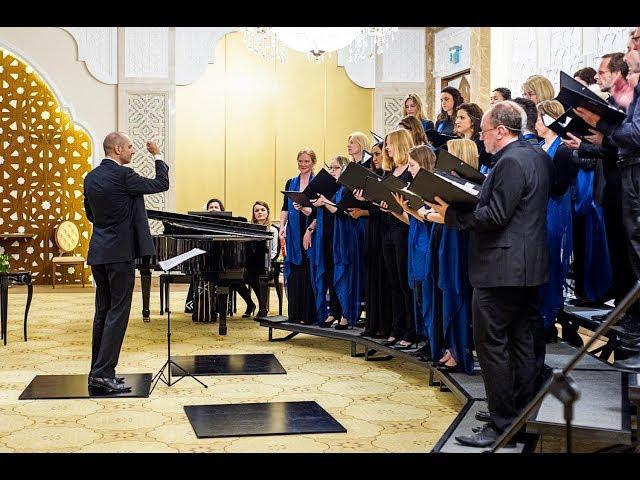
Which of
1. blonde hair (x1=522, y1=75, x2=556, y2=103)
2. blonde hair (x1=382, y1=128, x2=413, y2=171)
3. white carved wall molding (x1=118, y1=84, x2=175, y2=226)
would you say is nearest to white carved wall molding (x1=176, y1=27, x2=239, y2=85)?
white carved wall molding (x1=118, y1=84, x2=175, y2=226)

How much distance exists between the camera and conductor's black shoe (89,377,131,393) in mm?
5684

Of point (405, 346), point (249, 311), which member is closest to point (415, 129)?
point (405, 346)

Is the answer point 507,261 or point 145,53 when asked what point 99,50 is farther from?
point 507,261

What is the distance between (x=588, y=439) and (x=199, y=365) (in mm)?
3515

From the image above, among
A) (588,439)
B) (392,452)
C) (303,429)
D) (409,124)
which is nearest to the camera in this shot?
(588,439)

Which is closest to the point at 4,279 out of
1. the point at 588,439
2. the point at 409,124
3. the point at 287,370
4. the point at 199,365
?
the point at 199,365

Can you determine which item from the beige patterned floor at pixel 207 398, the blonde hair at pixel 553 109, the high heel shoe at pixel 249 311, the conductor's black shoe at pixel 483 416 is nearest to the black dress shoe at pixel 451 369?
the beige patterned floor at pixel 207 398

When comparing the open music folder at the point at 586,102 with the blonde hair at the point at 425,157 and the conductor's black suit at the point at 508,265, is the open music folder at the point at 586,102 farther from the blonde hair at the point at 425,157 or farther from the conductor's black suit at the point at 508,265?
the blonde hair at the point at 425,157

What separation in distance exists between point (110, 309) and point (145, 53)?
7398 millimetres

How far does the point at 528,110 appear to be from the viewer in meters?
5.12

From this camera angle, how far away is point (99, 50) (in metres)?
12.3

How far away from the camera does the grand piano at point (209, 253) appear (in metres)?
7.77

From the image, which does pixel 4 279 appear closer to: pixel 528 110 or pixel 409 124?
pixel 409 124

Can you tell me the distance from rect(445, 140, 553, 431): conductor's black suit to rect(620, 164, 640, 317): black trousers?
44cm
